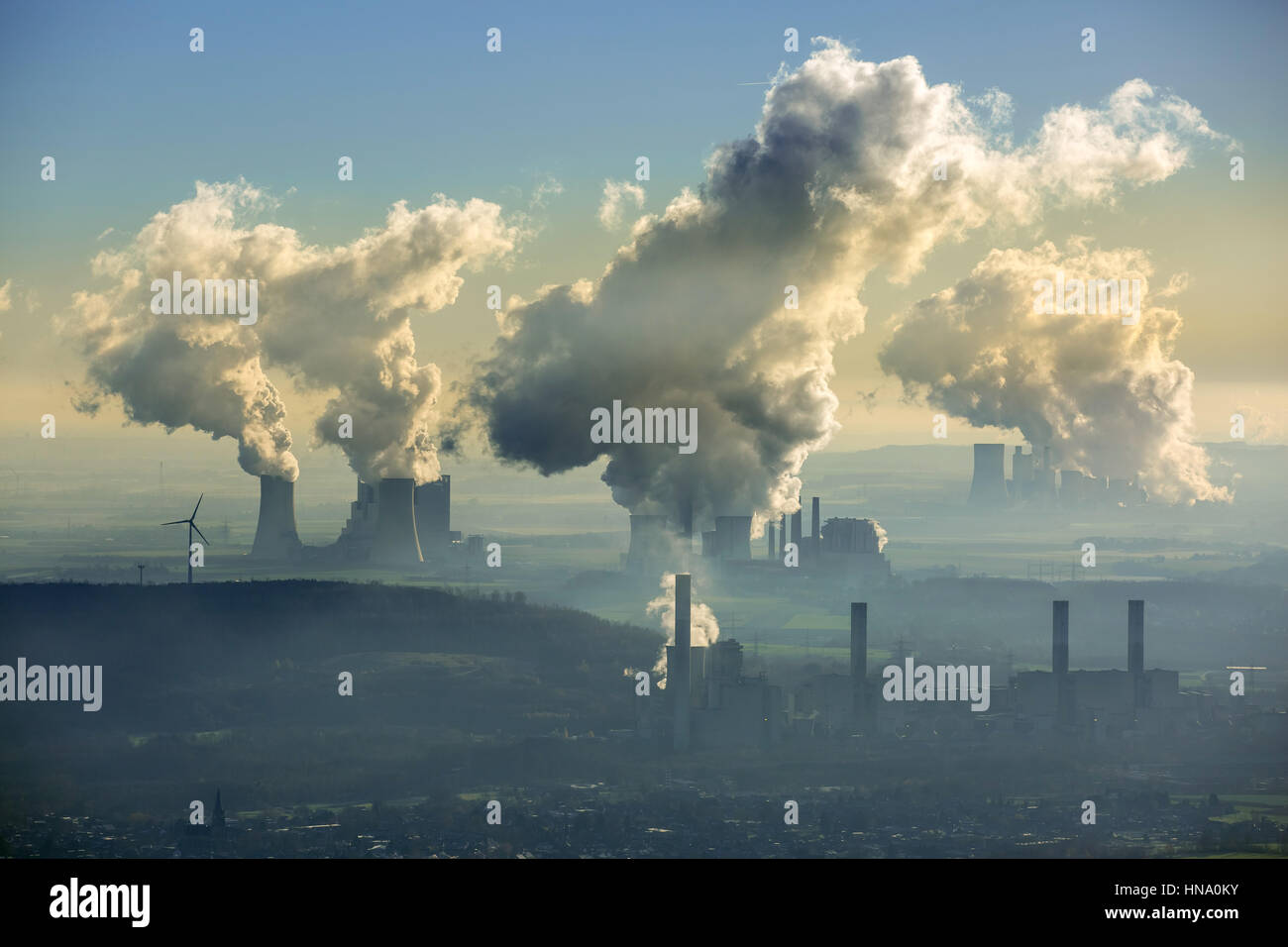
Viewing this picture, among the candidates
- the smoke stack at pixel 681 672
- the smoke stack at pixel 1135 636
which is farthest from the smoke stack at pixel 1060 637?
the smoke stack at pixel 681 672

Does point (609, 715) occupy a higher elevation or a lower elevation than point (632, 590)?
lower

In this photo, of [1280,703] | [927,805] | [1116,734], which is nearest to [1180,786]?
[1116,734]

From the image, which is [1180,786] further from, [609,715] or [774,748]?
[609,715]

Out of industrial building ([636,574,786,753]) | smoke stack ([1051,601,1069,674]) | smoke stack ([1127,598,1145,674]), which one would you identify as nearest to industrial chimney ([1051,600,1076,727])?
smoke stack ([1051,601,1069,674])

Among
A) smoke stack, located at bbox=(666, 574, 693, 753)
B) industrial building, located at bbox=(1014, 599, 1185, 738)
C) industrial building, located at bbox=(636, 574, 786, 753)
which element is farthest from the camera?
industrial building, located at bbox=(1014, 599, 1185, 738)

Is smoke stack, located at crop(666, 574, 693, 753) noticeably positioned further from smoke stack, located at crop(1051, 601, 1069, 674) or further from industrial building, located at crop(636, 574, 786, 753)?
smoke stack, located at crop(1051, 601, 1069, 674)

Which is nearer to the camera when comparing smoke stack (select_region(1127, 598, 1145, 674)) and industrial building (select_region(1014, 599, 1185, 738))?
industrial building (select_region(1014, 599, 1185, 738))

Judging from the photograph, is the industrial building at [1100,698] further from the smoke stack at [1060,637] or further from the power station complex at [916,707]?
the smoke stack at [1060,637]
